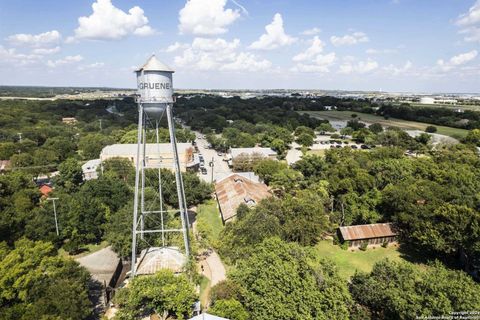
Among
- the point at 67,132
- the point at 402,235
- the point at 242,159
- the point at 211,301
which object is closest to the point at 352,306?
the point at 211,301

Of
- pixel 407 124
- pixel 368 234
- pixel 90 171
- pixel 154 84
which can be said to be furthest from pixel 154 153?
pixel 407 124

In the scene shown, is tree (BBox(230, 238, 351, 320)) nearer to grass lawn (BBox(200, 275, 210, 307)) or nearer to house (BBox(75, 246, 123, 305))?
grass lawn (BBox(200, 275, 210, 307))

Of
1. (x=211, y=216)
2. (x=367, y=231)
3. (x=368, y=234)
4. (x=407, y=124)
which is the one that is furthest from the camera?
(x=407, y=124)

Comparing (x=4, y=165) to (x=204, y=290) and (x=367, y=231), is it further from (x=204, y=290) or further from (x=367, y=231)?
(x=367, y=231)

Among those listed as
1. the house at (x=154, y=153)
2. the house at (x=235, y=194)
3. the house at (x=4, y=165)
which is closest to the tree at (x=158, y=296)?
the house at (x=235, y=194)

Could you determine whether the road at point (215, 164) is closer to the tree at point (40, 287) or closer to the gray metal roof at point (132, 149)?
the gray metal roof at point (132, 149)

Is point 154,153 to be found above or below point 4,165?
above
